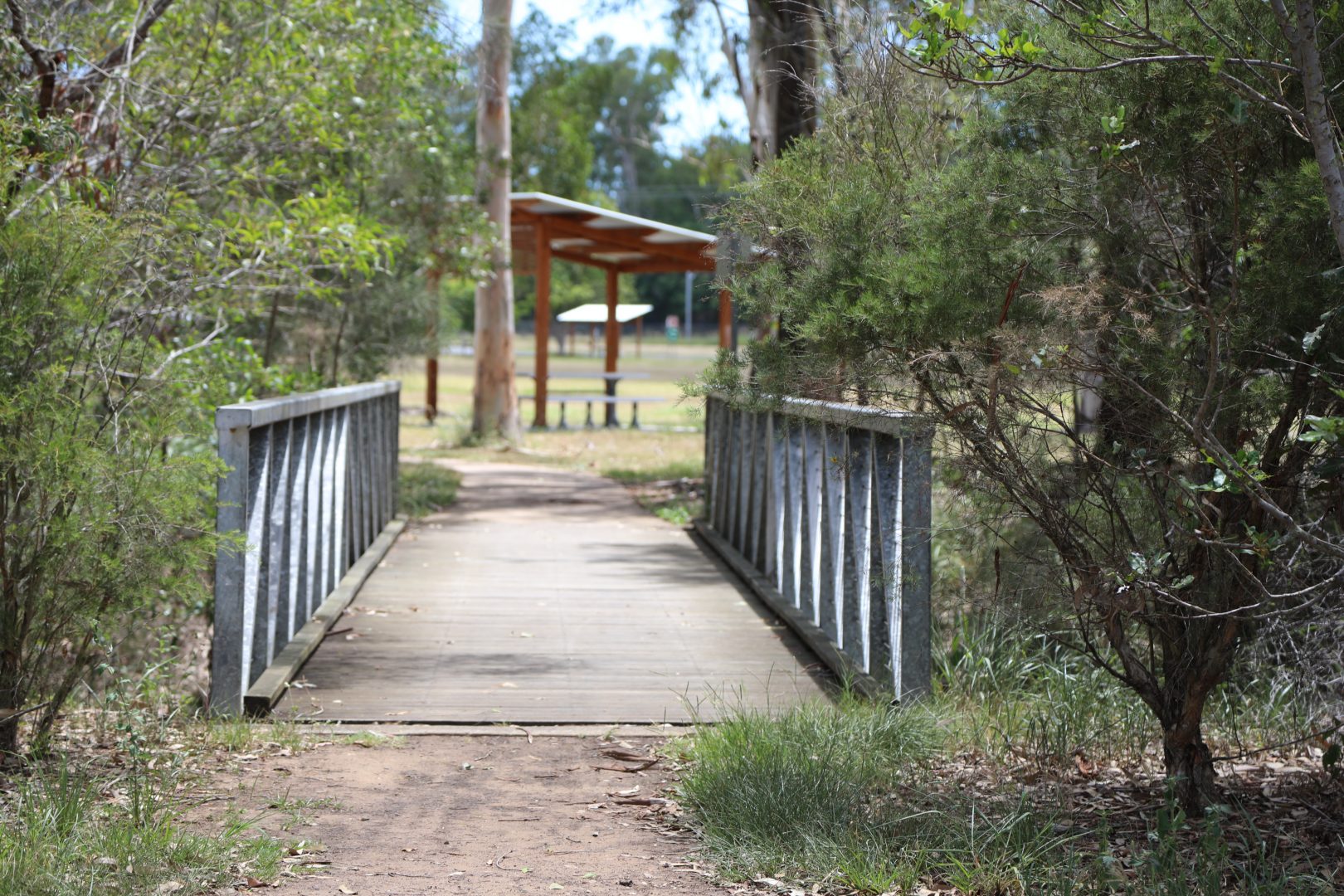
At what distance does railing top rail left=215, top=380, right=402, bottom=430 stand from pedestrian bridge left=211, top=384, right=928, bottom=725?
0.01 m

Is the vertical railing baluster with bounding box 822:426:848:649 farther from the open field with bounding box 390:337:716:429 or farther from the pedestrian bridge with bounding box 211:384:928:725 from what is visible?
the open field with bounding box 390:337:716:429

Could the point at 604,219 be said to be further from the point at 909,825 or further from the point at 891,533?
the point at 909,825

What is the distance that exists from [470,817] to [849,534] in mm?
2289

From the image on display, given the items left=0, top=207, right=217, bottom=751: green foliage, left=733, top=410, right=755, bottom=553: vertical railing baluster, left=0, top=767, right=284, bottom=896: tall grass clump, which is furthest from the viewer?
left=733, top=410, right=755, bottom=553: vertical railing baluster

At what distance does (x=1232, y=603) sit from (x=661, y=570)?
5.36 m

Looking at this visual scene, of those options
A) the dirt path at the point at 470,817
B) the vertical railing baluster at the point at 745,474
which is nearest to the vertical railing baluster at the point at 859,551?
the dirt path at the point at 470,817

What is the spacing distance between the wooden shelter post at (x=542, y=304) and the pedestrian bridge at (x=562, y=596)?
1287 cm

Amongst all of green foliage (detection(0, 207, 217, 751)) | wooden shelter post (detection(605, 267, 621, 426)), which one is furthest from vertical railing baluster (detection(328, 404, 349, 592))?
wooden shelter post (detection(605, 267, 621, 426))

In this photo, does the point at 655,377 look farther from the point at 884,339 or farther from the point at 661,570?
the point at 884,339

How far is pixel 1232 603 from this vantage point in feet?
12.9

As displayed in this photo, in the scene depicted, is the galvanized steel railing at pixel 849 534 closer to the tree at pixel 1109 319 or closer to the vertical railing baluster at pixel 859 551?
the vertical railing baluster at pixel 859 551

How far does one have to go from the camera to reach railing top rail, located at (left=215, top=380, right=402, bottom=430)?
5.11 meters

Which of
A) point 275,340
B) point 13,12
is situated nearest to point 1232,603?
point 13,12

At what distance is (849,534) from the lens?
5.92m
